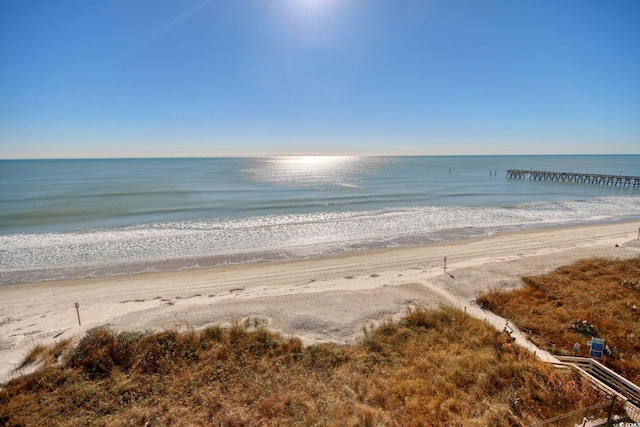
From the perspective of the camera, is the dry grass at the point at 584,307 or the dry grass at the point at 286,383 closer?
the dry grass at the point at 286,383

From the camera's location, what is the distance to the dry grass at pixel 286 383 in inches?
246

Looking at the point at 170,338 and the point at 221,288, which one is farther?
the point at 221,288

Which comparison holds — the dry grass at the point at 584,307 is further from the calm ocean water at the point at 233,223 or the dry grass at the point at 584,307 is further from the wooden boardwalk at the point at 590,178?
the wooden boardwalk at the point at 590,178

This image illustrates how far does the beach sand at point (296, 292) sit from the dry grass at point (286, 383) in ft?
4.39

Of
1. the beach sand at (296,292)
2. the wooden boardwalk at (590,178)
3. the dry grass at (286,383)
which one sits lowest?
the beach sand at (296,292)

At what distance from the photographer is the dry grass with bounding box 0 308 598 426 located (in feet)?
20.5

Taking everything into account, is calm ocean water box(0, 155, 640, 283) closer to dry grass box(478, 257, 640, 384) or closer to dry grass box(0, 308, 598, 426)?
dry grass box(478, 257, 640, 384)

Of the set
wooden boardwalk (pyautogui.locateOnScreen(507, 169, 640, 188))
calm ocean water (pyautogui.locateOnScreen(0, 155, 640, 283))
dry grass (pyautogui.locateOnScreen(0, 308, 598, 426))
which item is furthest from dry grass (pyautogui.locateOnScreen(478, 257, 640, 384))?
wooden boardwalk (pyautogui.locateOnScreen(507, 169, 640, 188))

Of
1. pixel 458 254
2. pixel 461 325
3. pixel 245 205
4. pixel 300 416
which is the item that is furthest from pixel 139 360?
pixel 245 205

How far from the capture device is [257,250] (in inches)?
794

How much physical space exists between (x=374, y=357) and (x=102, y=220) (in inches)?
Answer: 1174

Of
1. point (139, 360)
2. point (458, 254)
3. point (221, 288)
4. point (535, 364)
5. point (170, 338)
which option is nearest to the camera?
point (535, 364)

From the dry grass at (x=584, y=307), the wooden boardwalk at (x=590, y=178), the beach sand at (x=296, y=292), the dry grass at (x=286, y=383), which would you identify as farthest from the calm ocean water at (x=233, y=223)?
the wooden boardwalk at (x=590, y=178)

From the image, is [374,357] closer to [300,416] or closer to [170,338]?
[300,416]
